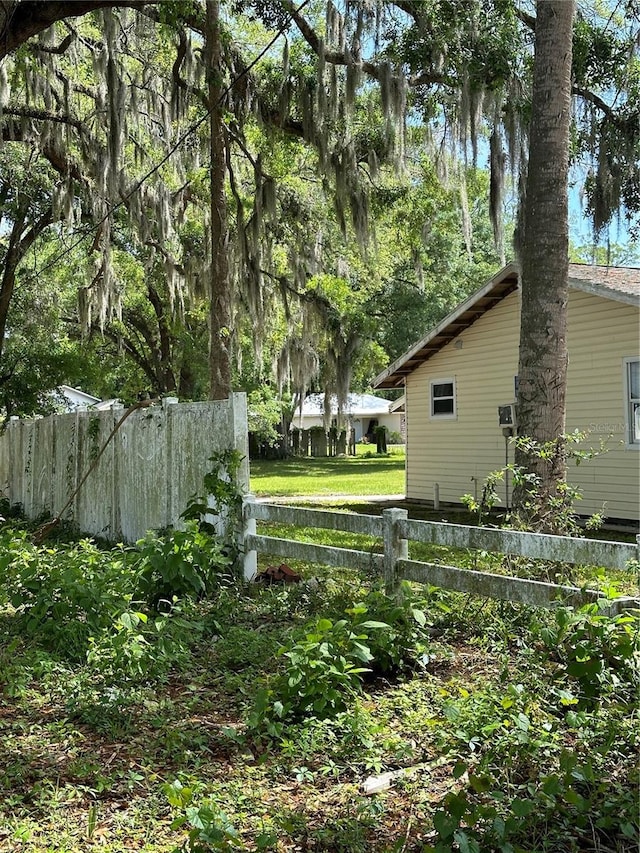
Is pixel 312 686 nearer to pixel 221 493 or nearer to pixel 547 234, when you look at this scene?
pixel 221 493

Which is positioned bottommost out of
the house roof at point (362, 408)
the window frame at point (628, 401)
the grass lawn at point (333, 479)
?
the grass lawn at point (333, 479)

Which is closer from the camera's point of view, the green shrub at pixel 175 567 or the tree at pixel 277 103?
the green shrub at pixel 175 567

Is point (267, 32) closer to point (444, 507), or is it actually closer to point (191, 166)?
point (191, 166)

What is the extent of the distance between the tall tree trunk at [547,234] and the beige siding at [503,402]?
592cm

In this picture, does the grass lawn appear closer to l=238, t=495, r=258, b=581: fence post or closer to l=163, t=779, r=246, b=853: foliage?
l=238, t=495, r=258, b=581: fence post

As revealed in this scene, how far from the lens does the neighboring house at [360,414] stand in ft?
153

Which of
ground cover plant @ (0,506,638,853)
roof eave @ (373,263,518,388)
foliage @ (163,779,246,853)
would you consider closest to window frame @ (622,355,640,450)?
roof eave @ (373,263,518,388)

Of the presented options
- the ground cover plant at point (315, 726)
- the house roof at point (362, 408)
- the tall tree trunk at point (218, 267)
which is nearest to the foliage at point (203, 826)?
the ground cover plant at point (315, 726)

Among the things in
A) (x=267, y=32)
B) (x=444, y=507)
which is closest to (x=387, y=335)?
(x=444, y=507)

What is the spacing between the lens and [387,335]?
31.7 metres

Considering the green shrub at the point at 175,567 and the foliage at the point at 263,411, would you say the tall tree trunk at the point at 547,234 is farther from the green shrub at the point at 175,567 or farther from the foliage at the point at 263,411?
the foliage at the point at 263,411

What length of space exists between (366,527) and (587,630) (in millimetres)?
2210

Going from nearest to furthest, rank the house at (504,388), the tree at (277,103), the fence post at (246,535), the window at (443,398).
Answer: the fence post at (246,535), the tree at (277,103), the house at (504,388), the window at (443,398)

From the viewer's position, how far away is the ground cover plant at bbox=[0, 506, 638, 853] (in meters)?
3.00
